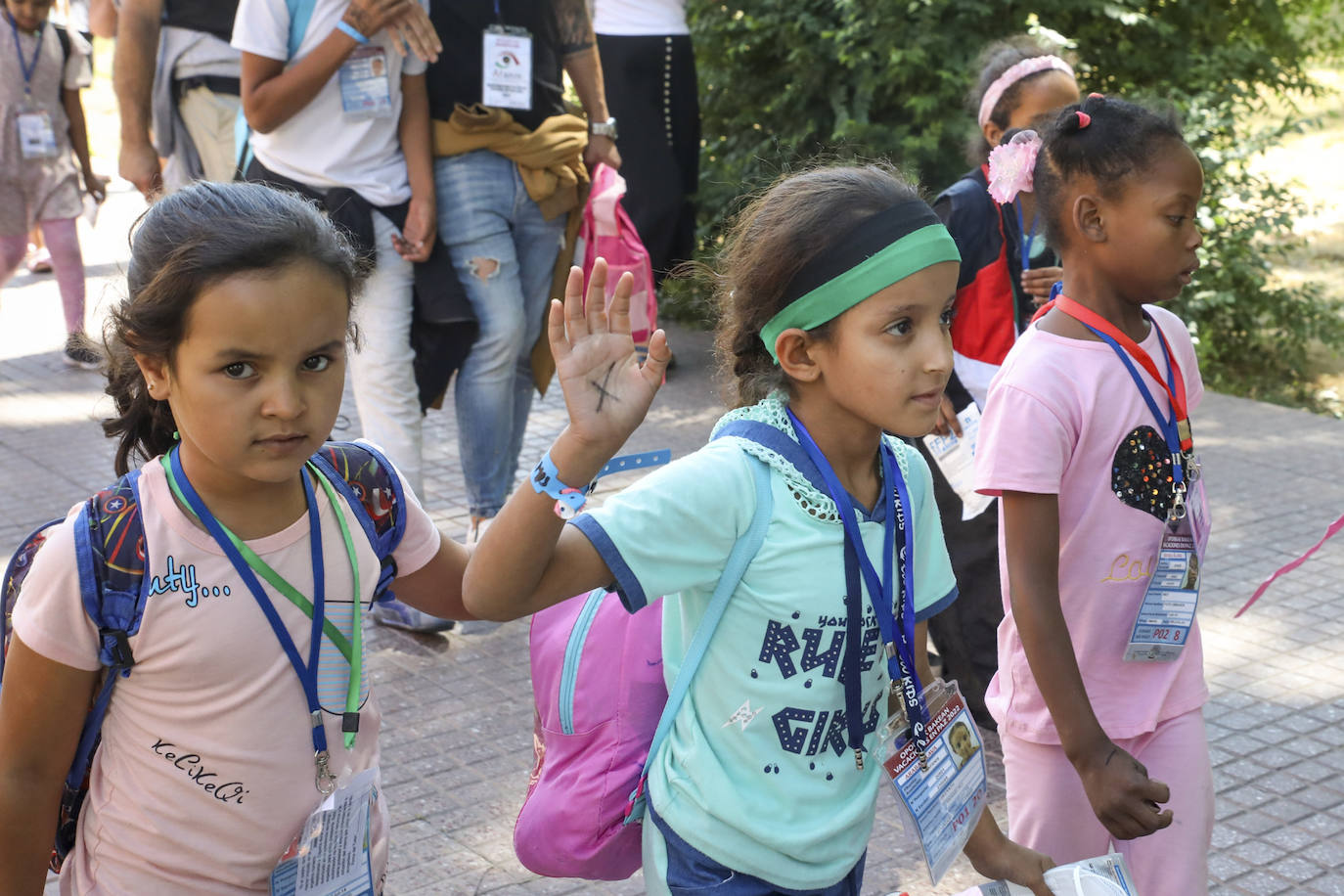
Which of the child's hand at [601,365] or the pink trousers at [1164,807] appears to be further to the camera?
the pink trousers at [1164,807]

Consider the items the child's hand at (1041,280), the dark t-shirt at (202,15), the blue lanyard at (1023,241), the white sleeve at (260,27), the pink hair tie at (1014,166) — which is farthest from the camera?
the dark t-shirt at (202,15)

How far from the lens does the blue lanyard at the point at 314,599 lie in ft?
6.65

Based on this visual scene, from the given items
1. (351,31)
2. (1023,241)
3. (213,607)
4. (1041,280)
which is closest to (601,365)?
(213,607)

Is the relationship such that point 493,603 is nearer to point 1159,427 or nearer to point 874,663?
point 874,663

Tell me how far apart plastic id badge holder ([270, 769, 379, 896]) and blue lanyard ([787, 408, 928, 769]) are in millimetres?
711

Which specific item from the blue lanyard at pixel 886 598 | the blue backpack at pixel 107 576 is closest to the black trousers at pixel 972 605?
the blue lanyard at pixel 886 598

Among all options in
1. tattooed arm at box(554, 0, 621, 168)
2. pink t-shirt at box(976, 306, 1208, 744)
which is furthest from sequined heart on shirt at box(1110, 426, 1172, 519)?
tattooed arm at box(554, 0, 621, 168)

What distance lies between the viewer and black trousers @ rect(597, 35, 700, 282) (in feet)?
24.3

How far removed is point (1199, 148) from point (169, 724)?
7.23 m

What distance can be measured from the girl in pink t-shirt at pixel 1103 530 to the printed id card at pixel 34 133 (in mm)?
6667

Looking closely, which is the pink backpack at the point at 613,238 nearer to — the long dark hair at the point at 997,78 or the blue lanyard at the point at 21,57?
the long dark hair at the point at 997,78

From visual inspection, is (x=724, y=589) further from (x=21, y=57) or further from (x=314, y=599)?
(x=21, y=57)

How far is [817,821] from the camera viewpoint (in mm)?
2096

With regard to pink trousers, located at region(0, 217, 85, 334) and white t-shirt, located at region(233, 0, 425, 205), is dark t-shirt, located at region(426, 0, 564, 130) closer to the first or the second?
white t-shirt, located at region(233, 0, 425, 205)
